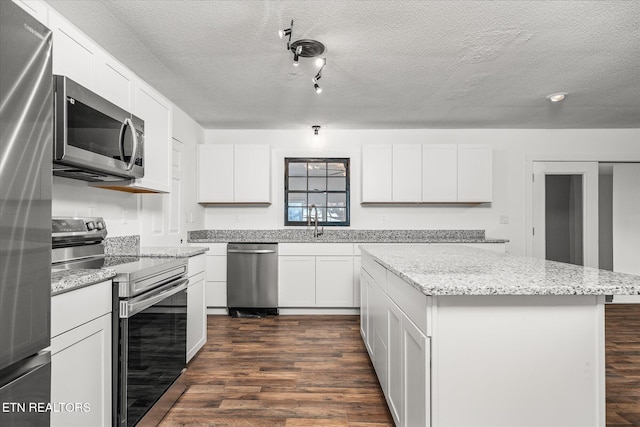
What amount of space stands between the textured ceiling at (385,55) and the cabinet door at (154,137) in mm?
317

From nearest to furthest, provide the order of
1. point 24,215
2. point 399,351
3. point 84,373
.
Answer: point 24,215 < point 84,373 < point 399,351

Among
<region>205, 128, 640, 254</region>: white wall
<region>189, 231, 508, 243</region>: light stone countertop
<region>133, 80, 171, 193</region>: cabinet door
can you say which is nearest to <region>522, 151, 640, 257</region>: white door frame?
<region>205, 128, 640, 254</region>: white wall

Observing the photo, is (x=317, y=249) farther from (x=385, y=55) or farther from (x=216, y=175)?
(x=385, y=55)

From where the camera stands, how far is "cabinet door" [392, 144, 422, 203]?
4.64m

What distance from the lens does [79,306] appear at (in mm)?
1430

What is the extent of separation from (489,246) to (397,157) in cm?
155

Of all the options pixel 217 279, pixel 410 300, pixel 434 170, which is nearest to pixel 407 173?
pixel 434 170

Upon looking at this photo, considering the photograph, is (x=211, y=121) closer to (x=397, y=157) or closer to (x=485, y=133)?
(x=397, y=157)

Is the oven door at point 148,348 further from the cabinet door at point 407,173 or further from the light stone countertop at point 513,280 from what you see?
the cabinet door at point 407,173

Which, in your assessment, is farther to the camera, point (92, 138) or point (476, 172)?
point (476, 172)

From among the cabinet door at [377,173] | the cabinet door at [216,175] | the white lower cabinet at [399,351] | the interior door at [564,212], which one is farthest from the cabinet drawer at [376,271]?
the interior door at [564,212]

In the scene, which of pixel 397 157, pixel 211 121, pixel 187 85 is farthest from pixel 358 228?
pixel 187 85

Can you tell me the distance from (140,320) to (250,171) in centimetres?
308

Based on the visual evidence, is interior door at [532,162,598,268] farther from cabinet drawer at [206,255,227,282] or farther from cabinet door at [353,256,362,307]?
cabinet drawer at [206,255,227,282]
